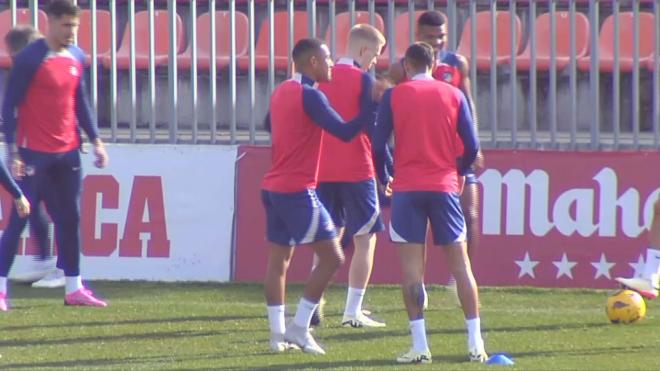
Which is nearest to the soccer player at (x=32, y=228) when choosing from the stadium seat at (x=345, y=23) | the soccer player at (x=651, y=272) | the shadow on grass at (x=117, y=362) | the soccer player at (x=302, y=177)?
the shadow on grass at (x=117, y=362)

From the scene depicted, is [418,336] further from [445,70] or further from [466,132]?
[445,70]

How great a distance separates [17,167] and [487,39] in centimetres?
453

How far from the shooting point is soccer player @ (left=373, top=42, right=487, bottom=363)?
7824 mm

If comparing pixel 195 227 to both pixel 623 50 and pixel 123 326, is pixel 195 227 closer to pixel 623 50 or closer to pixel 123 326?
pixel 123 326

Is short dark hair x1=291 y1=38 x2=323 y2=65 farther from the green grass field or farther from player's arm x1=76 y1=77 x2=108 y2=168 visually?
player's arm x1=76 y1=77 x2=108 y2=168

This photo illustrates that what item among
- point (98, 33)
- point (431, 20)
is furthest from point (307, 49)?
point (98, 33)

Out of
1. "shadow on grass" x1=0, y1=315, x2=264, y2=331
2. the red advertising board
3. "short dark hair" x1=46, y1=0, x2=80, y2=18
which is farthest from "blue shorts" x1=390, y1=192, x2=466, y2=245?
the red advertising board

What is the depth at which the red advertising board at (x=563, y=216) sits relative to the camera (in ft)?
36.5

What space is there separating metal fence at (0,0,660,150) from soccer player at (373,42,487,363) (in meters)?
3.55

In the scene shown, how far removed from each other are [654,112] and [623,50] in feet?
2.29

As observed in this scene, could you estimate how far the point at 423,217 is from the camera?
796 centimetres

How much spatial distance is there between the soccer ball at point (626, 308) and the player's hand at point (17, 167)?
3.97 metres

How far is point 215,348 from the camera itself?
8.52 m

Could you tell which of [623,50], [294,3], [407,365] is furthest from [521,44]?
[407,365]
